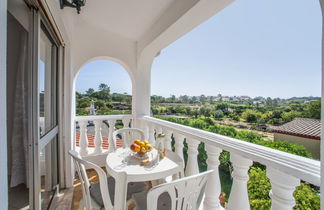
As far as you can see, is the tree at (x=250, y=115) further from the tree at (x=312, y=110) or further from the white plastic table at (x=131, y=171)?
the white plastic table at (x=131, y=171)

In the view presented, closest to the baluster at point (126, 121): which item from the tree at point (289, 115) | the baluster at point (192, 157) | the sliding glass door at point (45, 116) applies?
the sliding glass door at point (45, 116)

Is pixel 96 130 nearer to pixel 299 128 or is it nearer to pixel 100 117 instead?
pixel 100 117

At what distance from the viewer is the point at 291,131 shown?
126 cm

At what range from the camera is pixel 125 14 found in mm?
2371

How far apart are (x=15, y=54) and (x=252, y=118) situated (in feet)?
6.67

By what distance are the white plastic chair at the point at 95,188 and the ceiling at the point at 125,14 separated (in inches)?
71.6

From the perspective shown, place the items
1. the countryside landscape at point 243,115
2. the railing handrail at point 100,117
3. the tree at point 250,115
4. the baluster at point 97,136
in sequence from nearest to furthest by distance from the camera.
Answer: the countryside landscape at point 243,115 < the tree at point 250,115 < the railing handrail at point 100,117 < the baluster at point 97,136

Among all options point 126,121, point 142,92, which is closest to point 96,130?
point 126,121

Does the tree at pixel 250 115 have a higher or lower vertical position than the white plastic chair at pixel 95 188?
higher

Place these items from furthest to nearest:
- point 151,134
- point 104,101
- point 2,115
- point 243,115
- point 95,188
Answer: point 104,101 → point 151,134 → point 243,115 → point 95,188 → point 2,115

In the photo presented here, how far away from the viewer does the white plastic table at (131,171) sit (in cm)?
117

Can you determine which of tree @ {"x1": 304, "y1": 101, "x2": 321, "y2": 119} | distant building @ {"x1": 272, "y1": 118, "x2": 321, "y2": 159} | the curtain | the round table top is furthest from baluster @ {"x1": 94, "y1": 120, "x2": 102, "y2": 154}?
tree @ {"x1": 304, "y1": 101, "x2": 321, "y2": 119}

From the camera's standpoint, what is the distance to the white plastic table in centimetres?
117

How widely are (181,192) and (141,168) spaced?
506mm
